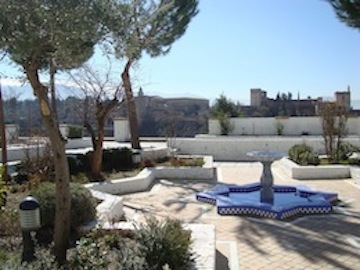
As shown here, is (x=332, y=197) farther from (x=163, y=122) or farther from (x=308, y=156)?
(x=163, y=122)

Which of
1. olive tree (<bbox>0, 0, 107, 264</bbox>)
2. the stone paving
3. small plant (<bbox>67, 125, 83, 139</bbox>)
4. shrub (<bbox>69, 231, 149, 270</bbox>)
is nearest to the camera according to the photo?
olive tree (<bbox>0, 0, 107, 264</bbox>)

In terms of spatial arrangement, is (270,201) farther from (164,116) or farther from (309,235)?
(164,116)

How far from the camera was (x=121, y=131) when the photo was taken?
21.7m

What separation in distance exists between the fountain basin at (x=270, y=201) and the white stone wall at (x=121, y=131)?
37.9 feet

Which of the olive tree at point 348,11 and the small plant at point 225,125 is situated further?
the small plant at point 225,125

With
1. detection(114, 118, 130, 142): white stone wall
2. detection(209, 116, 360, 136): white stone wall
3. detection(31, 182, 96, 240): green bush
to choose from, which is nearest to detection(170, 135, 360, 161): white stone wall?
detection(209, 116, 360, 136): white stone wall

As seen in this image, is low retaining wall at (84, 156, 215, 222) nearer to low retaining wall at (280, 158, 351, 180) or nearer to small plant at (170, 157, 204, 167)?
small plant at (170, 157, 204, 167)

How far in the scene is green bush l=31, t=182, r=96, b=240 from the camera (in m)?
5.95

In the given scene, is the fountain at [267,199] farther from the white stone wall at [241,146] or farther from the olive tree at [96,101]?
the white stone wall at [241,146]

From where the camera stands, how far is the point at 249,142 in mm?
17922

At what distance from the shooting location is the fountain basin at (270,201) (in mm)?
8359

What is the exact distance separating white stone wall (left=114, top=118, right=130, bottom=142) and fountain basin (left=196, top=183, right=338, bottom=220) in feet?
37.9

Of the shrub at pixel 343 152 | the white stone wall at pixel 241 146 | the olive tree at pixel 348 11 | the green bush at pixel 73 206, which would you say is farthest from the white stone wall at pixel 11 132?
the olive tree at pixel 348 11

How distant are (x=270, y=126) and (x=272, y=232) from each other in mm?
14638
